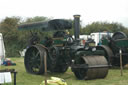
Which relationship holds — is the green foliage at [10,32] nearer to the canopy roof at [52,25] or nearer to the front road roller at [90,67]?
the canopy roof at [52,25]

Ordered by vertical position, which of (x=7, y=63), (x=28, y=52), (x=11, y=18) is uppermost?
(x=11, y=18)

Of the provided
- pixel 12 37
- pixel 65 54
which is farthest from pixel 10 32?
pixel 65 54

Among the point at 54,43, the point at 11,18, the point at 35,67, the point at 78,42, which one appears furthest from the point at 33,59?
the point at 11,18

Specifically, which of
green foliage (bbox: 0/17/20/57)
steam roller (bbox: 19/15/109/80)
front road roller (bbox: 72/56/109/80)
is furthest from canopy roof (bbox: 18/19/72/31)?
green foliage (bbox: 0/17/20/57)

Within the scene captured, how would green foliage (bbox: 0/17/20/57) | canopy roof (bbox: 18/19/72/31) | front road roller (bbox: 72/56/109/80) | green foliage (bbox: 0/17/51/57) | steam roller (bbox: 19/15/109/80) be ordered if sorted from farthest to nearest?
green foliage (bbox: 0/17/20/57) → green foliage (bbox: 0/17/51/57) → canopy roof (bbox: 18/19/72/31) → steam roller (bbox: 19/15/109/80) → front road roller (bbox: 72/56/109/80)

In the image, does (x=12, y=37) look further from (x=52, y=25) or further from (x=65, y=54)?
(x=65, y=54)

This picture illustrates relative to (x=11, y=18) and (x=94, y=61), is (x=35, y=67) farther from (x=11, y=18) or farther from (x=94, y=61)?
(x=11, y=18)

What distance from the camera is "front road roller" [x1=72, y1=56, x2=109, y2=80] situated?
7699 mm

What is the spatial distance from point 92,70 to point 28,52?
3.20 metres

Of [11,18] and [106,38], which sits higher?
[11,18]

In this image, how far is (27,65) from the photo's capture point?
988cm

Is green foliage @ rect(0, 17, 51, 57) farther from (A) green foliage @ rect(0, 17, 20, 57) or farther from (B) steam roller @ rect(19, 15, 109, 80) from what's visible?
(B) steam roller @ rect(19, 15, 109, 80)

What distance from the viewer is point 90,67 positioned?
764 centimetres

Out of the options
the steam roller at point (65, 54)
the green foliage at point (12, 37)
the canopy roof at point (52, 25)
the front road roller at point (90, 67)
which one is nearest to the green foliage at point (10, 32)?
the green foliage at point (12, 37)
